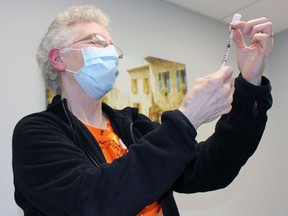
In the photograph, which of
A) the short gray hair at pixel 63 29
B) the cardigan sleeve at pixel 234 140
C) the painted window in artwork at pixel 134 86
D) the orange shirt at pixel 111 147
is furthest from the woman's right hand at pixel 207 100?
the painted window in artwork at pixel 134 86

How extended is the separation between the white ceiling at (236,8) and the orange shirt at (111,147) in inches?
62.2

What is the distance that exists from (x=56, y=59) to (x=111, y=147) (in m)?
0.35

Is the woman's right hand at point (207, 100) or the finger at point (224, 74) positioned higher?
the finger at point (224, 74)

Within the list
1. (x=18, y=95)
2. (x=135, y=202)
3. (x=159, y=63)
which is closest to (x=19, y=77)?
(x=18, y=95)

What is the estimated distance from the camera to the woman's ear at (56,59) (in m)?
1.00

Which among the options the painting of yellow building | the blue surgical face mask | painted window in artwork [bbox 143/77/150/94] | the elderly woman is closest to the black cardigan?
the elderly woman

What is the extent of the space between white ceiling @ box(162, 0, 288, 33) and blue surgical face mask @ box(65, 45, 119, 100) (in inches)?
55.9

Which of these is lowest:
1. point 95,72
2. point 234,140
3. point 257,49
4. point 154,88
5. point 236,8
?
point 154,88

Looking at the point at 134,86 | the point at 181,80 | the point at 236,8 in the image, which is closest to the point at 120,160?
the point at 134,86

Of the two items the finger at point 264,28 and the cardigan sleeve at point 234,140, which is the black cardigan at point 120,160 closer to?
the cardigan sleeve at point 234,140

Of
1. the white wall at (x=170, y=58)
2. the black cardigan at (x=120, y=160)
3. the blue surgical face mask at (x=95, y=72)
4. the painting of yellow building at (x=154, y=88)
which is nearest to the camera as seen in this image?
the black cardigan at (x=120, y=160)

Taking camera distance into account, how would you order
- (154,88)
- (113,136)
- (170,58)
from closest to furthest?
1. (113,136)
2. (154,88)
3. (170,58)

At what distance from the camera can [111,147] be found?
88 cm

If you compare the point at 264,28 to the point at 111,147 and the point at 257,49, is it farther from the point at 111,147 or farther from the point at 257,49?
the point at 111,147
